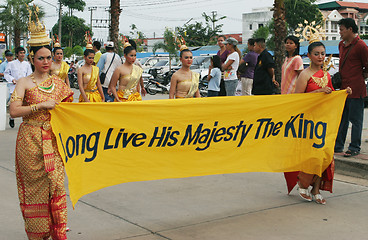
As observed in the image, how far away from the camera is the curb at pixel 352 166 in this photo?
7.22 meters

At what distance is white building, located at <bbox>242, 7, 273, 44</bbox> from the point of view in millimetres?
92625

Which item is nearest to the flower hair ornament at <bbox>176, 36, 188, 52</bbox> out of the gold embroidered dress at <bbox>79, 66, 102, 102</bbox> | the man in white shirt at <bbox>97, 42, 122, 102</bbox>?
the gold embroidered dress at <bbox>79, 66, 102, 102</bbox>

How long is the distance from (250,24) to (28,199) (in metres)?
93.5

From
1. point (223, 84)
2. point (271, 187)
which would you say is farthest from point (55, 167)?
point (223, 84)

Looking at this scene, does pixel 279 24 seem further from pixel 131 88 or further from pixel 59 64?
pixel 131 88

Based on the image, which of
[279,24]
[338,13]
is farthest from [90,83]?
[338,13]

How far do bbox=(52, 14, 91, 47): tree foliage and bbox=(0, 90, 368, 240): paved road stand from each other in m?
90.4

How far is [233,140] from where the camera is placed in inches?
217

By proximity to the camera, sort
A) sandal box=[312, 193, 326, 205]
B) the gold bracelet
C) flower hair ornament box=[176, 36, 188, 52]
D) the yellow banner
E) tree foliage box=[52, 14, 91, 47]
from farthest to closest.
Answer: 1. tree foliage box=[52, 14, 91, 47]
2. flower hair ornament box=[176, 36, 188, 52]
3. sandal box=[312, 193, 326, 205]
4. the yellow banner
5. the gold bracelet

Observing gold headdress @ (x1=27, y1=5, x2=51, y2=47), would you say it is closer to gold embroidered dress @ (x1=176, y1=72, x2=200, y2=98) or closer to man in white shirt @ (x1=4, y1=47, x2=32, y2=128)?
gold embroidered dress @ (x1=176, y1=72, x2=200, y2=98)

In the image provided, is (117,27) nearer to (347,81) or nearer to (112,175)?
(347,81)

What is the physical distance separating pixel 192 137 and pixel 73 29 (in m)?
96.2

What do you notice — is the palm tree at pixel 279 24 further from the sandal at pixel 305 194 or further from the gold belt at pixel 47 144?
the gold belt at pixel 47 144

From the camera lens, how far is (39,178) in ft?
14.3
